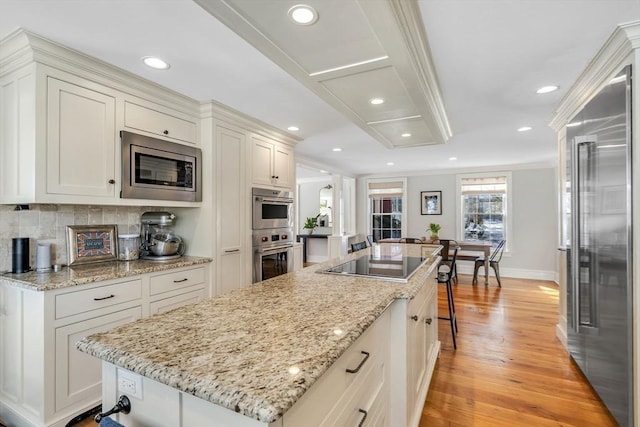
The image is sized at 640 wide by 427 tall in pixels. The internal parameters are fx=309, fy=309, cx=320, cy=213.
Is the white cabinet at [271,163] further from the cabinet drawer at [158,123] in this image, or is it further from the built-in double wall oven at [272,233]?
the cabinet drawer at [158,123]

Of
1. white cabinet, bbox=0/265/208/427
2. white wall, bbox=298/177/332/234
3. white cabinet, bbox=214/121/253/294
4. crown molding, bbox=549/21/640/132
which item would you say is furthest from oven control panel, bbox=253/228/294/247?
white wall, bbox=298/177/332/234

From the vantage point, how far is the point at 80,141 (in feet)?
6.69

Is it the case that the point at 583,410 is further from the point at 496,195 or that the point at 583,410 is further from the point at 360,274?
the point at 496,195

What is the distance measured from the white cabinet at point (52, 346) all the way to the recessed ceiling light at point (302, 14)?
6.36 ft

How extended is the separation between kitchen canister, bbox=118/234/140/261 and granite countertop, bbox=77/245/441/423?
5.48ft

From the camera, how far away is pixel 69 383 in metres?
1.88

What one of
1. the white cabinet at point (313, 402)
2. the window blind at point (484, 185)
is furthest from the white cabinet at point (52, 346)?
the window blind at point (484, 185)

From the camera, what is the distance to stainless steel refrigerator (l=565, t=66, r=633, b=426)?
172 cm

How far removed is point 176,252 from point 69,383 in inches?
46.3

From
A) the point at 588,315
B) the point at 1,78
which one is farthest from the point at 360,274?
the point at 1,78

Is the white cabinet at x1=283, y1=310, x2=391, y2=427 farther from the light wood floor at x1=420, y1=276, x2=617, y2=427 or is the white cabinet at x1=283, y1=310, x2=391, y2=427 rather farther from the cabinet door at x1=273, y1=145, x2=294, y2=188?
the cabinet door at x1=273, y1=145, x2=294, y2=188

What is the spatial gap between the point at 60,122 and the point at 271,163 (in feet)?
6.51

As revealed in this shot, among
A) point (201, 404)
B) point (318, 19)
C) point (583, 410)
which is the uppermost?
point (318, 19)

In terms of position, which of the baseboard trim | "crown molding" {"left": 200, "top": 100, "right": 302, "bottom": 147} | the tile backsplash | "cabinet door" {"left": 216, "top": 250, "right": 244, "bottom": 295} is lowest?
the baseboard trim
